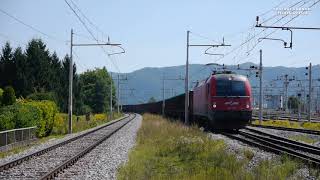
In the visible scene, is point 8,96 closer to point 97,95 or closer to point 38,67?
point 38,67

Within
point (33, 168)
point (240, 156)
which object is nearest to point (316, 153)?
point (240, 156)

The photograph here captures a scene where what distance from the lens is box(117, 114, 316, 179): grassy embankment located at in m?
14.2

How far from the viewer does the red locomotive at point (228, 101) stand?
109 ft

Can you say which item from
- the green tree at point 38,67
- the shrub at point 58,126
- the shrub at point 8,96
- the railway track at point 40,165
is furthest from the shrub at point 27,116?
the green tree at point 38,67

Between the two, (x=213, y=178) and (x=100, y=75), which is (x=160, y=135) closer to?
(x=213, y=178)

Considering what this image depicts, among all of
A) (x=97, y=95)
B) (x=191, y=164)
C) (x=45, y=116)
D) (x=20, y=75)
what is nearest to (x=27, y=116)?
(x=45, y=116)

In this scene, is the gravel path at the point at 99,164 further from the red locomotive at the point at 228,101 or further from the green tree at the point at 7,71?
the green tree at the point at 7,71

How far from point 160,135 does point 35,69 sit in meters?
46.1

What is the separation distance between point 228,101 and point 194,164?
15.8 metres

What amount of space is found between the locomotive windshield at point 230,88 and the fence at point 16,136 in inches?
432

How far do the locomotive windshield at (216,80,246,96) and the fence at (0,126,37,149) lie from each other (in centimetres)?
1097

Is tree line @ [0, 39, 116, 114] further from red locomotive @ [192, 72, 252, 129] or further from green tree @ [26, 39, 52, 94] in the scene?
red locomotive @ [192, 72, 252, 129]

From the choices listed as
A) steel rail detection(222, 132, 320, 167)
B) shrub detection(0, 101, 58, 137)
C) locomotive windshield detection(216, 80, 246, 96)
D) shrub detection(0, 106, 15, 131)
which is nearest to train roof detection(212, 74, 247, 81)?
locomotive windshield detection(216, 80, 246, 96)

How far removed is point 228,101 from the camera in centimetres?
3362
